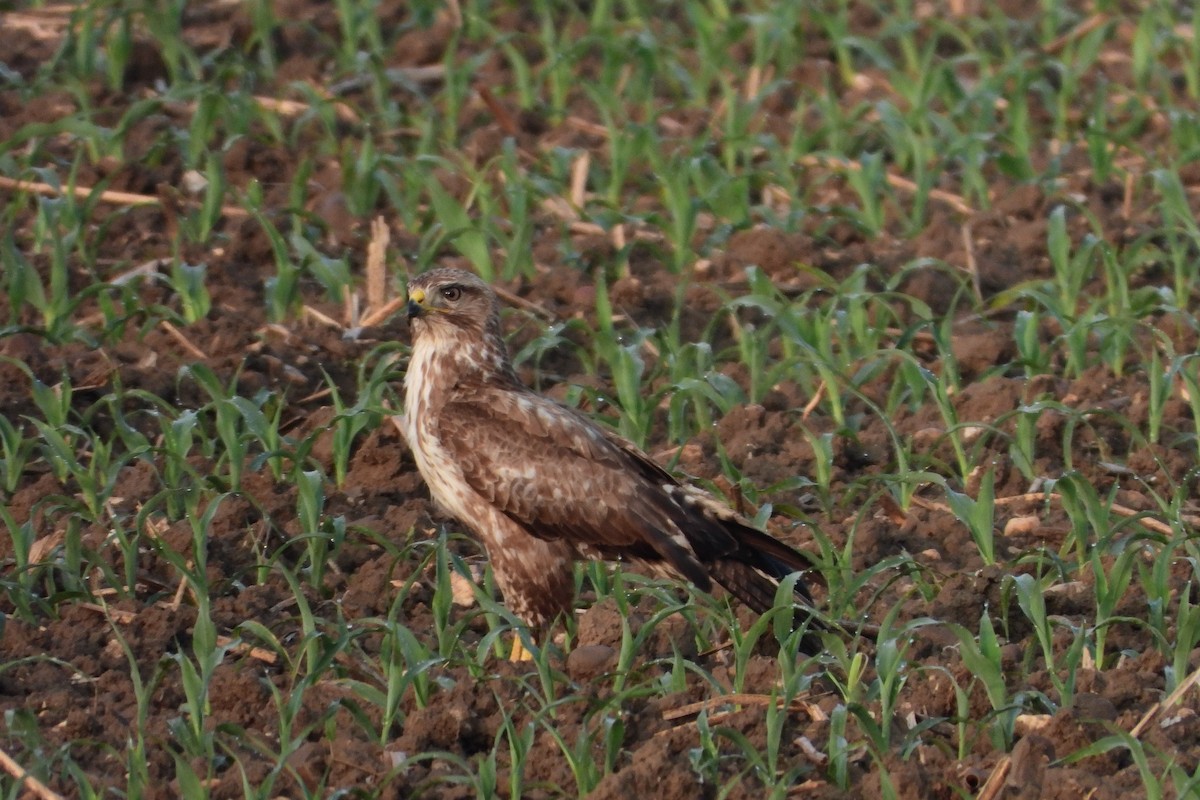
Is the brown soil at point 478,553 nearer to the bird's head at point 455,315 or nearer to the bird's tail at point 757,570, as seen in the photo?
the bird's tail at point 757,570

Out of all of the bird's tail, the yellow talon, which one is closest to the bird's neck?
the yellow talon

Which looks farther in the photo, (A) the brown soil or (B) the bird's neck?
(B) the bird's neck

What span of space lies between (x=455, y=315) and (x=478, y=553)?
943mm

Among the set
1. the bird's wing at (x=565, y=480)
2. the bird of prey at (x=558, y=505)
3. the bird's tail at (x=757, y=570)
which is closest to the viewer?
the bird's tail at (x=757, y=570)

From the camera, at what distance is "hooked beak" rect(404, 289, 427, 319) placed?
305 inches

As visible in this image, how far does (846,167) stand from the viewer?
36.7 feet

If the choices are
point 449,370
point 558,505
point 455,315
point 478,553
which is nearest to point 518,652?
point 558,505

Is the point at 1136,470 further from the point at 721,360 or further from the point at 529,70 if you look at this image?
A: the point at 529,70

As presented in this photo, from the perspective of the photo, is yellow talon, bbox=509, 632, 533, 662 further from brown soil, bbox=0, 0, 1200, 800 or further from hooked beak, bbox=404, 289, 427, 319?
hooked beak, bbox=404, 289, 427, 319

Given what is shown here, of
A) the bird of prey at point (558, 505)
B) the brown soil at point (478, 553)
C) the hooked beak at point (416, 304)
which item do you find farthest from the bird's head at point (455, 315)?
the brown soil at point (478, 553)

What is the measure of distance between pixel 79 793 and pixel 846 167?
20.8ft

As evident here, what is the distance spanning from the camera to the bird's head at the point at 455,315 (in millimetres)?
7742

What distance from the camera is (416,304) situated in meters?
7.75

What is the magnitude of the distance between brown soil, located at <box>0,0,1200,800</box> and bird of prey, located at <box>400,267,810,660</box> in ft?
0.75
